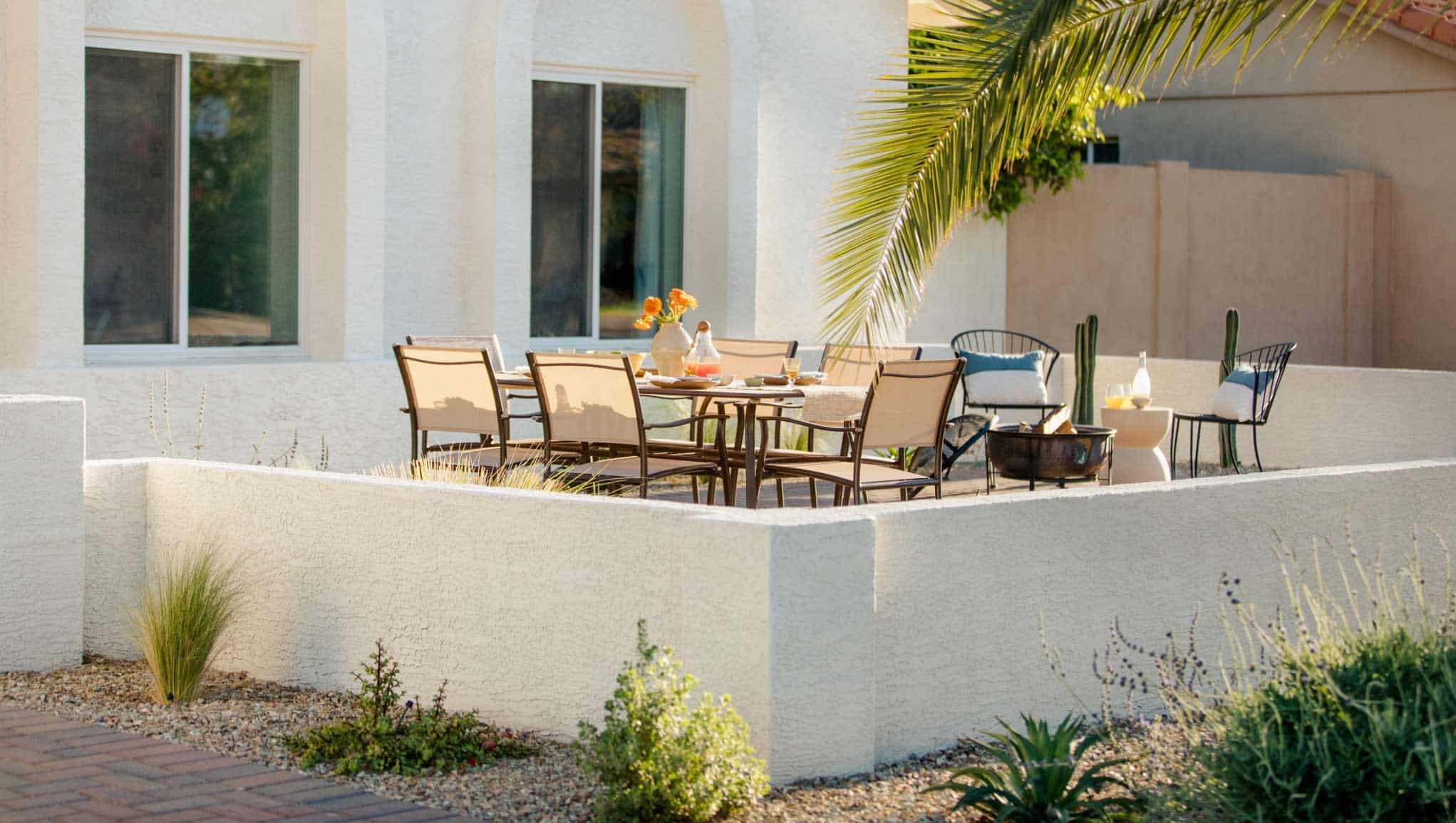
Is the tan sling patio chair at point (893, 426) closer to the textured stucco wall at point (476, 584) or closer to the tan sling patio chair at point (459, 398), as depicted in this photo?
the tan sling patio chair at point (459, 398)

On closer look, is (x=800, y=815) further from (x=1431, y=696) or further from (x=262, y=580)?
(x=262, y=580)

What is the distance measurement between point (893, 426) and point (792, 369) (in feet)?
3.89

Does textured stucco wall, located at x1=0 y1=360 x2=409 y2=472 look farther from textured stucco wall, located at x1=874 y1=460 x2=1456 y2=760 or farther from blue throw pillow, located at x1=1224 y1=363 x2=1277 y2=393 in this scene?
blue throw pillow, located at x1=1224 y1=363 x2=1277 y2=393

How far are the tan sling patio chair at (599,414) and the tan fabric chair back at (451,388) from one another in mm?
393

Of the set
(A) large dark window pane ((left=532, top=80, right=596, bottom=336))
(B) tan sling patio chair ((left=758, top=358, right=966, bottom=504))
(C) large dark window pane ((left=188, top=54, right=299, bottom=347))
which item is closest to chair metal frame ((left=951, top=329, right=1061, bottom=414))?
(A) large dark window pane ((left=532, top=80, right=596, bottom=336))

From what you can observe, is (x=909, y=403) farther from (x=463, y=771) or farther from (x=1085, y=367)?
(x=1085, y=367)

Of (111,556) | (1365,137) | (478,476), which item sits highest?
(1365,137)

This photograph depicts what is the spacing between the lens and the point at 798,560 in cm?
498

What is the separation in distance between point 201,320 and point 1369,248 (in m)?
14.5

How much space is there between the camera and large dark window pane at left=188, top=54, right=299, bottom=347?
33.2 feet

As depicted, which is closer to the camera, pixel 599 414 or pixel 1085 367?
pixel 599 414

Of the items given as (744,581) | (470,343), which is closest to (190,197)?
(470,343)

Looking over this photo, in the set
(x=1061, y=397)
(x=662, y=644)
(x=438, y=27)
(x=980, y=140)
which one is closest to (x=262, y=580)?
(x=662, y=644)

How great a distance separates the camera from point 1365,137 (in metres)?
20.1
